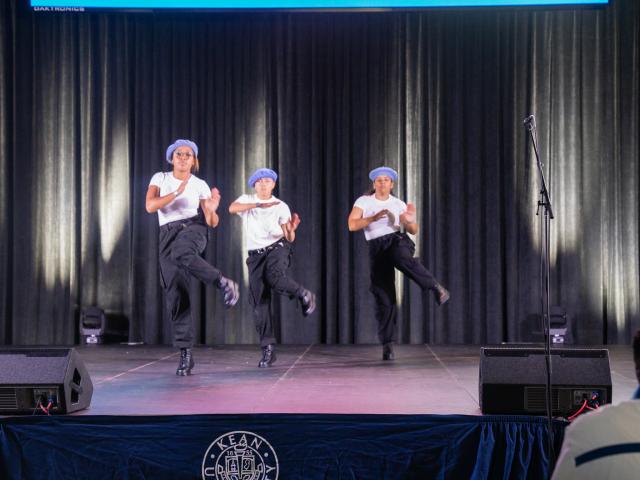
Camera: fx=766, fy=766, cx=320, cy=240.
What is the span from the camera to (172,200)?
18.5ft

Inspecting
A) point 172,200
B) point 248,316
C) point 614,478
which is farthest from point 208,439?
point 248,316

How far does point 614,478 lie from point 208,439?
276cm

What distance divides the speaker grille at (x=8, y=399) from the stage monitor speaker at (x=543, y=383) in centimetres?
240

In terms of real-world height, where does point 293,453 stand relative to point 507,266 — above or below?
below

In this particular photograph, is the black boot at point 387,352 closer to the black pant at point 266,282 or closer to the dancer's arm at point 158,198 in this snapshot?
the black pant at point 266,282

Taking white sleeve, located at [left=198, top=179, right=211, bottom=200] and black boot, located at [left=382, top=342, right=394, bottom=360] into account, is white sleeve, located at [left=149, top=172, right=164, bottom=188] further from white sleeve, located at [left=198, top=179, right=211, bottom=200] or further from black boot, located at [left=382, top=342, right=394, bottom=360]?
black boot, located at [left=382, top=342, right=394, bottom=360]

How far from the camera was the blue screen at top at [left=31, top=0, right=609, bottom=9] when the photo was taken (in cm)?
755

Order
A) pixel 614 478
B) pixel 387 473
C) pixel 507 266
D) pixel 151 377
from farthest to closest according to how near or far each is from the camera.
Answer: pixel 507 266 < pixel 151 377 < pixel 387 473 < pixel 614 478

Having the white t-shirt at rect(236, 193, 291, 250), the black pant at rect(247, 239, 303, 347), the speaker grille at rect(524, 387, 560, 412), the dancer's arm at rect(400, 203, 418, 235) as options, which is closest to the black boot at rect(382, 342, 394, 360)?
the dancer's arm at rect(400, 203, 418, 235)

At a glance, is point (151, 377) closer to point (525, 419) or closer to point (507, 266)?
point (525, 419)

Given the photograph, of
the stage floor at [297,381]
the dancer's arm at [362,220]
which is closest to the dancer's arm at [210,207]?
the stage floor at [297,381]

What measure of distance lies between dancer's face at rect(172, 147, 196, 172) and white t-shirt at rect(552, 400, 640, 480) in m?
4.86

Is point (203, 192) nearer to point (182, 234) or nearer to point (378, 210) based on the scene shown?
point (182, 234)

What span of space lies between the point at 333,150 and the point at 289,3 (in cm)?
182
